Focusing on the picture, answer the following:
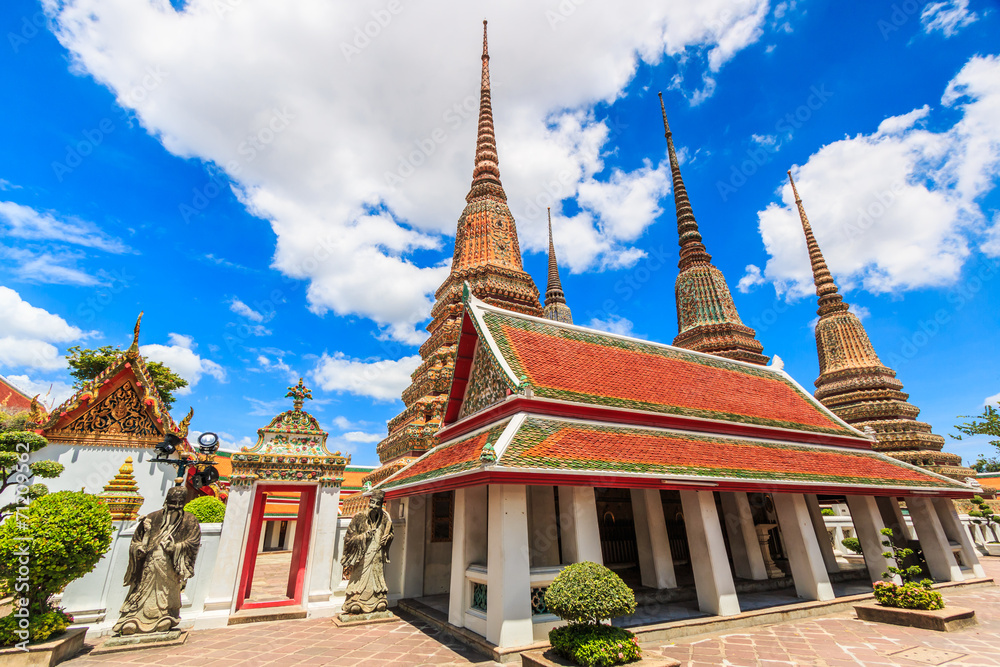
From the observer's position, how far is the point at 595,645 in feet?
16.1

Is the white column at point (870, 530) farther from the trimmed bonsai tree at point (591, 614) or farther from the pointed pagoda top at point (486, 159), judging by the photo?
the pointed pagoda top at point (486, 159)

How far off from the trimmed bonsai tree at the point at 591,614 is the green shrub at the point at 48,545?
6052 mm

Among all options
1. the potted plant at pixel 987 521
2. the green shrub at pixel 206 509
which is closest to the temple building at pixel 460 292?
the green shrub at pixel 206 509

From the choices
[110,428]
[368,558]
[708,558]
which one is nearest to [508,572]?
[708,558]

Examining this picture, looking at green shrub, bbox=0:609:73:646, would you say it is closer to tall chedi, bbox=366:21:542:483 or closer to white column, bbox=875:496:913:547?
tall chedi, bbox=366:21:542:483

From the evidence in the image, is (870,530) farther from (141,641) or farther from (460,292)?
(141,641)

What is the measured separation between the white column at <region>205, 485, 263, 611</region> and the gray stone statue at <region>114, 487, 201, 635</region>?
1.06m

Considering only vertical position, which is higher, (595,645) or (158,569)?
(158,569)

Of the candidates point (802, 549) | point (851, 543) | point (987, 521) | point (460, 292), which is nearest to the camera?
point (802, 549)

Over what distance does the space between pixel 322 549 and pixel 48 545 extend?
446 cm

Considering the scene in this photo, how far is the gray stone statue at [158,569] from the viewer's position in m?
6.93

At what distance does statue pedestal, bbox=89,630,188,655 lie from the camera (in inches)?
256

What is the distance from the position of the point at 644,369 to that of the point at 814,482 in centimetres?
401

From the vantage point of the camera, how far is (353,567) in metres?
8.95
